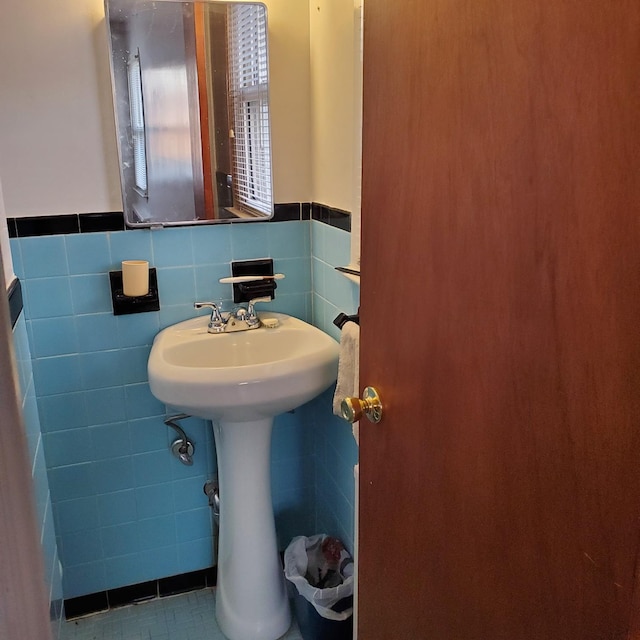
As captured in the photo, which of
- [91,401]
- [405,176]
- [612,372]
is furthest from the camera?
[91,401]

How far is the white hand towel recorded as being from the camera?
1463 mm

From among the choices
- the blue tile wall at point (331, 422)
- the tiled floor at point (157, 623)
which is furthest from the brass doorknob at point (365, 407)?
the tiled floor at point (157, 623)

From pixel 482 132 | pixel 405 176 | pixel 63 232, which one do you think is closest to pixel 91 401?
pixel 63 232

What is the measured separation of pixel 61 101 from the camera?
1.64m

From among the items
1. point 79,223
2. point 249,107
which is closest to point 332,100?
point 249,107

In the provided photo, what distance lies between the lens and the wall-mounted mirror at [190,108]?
1.68 m

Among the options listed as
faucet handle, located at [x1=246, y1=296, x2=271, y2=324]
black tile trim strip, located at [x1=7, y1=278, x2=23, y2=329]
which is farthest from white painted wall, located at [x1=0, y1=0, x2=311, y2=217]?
faucet handle, located at [x1=246, y1=296, x2=271, y2=324]

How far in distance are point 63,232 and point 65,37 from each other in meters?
0.50

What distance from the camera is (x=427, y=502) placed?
97 cm

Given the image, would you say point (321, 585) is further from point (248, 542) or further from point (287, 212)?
point (287, 212)

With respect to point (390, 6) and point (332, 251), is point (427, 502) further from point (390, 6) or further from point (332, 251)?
point (332, 251)

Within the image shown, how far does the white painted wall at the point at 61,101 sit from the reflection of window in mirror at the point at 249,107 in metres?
0.05

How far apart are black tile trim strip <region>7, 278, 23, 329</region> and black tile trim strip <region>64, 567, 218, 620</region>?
3.28ft

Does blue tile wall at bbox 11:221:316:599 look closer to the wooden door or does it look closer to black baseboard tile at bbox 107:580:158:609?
black baseboard tile at bbox 107:580:158:609
